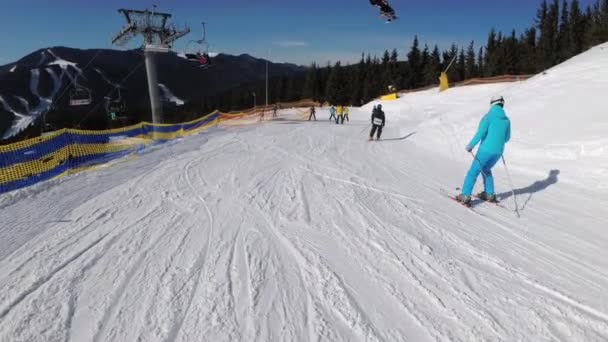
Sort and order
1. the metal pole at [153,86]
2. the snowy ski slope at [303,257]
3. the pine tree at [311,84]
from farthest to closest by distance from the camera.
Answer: the pine tree at [311,84], the metal pole at [153,86], the snowy ski slope at [303,257]

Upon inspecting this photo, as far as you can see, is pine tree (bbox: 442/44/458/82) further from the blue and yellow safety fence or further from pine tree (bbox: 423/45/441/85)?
the blue and yellow safety fence

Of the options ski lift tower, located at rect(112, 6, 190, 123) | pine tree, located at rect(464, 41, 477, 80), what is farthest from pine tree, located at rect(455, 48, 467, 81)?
ski lift tower, located at rect(112, 6, 190, 123)

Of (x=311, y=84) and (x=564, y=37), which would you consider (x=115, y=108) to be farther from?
(x=564, y=37)

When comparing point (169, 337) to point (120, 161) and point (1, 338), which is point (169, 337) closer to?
point (1, 338)

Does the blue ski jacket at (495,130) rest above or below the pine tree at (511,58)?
below

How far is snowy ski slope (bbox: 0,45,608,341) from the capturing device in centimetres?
277

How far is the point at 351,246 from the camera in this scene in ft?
13.7

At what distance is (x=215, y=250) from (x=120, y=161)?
7542 mm

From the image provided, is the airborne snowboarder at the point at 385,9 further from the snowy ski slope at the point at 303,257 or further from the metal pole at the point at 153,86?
the metal pole at the point at 153,86

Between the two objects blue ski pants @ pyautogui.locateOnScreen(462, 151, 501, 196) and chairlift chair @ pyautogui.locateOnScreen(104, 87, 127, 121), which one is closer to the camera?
blue ski pants @ pyautogui.locateOnScreen(462, 151, 501, 196)

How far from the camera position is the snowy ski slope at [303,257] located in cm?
277

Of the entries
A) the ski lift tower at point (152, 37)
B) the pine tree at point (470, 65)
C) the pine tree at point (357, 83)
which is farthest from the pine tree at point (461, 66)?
the ski lift tower at point (152, 37)

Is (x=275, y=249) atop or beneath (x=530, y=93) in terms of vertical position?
beneath

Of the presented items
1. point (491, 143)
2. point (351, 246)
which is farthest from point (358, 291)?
point (491, 143)
